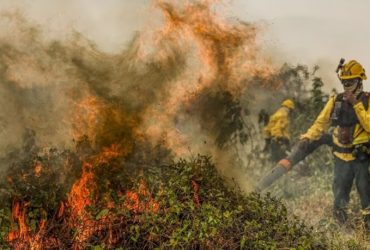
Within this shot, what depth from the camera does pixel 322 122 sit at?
10094 mm

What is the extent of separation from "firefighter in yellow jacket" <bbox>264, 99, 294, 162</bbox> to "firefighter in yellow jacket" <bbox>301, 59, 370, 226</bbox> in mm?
2864

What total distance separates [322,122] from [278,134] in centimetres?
264

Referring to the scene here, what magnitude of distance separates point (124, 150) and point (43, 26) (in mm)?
2524

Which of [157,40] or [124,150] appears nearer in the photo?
[124,150]

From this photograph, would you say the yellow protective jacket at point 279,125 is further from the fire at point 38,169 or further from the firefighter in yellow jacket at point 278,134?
the fire at point 38,169

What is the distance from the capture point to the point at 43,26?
29.2 feet

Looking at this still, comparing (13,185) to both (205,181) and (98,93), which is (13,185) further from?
(205,181)

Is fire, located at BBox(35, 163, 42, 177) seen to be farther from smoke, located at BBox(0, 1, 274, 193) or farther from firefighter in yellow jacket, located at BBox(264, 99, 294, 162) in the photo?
firefighter in yellow jacket, located at BBox(264, 99, 294, 162)

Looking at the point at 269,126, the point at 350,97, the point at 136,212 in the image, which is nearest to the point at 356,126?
the point at 350,97

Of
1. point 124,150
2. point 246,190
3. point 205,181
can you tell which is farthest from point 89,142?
point 246,190

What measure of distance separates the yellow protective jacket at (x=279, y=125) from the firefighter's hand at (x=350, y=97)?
322 centimetres

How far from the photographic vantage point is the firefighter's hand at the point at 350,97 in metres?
9.46

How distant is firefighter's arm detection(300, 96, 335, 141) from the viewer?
9930 millimetres

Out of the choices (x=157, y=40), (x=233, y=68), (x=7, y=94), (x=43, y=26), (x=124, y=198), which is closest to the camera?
(x=124, y=198)
